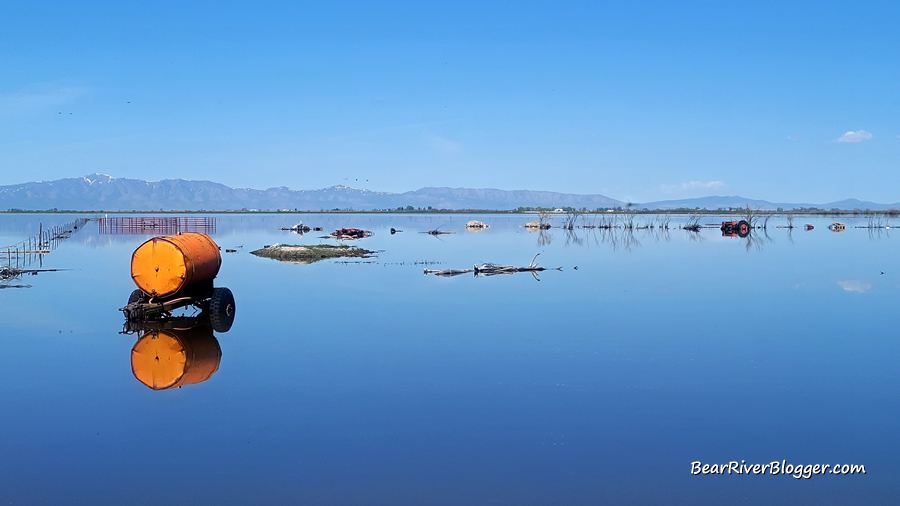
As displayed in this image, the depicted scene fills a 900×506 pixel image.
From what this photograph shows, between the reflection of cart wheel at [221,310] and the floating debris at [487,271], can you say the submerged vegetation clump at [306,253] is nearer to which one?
the floating debris at [487,271]

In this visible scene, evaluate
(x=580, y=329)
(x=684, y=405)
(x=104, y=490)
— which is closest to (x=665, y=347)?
(x=580, y=329)

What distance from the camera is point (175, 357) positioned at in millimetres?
17734

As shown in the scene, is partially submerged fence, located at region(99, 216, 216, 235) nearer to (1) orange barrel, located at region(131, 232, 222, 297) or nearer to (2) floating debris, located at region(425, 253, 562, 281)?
(2) floating debris, located at region(425, 253, 562, 281)

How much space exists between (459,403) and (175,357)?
8164 mm

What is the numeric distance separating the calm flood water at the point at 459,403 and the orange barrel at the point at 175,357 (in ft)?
0.66

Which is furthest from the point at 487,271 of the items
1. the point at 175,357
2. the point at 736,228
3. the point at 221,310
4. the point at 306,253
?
the point at 736,228

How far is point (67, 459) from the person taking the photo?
10.7 metres

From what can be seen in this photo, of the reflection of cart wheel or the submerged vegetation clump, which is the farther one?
the submerged vegetation clump

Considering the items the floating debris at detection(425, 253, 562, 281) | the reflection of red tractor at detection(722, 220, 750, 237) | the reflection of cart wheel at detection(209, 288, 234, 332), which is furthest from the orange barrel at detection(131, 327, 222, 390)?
the reflection of red tractor at detection(722, 220, 750, 237)

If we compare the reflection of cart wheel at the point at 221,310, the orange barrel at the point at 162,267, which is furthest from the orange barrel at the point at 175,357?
the orange barrel at the point at 162,267

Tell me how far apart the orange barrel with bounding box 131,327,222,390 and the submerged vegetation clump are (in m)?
26.7

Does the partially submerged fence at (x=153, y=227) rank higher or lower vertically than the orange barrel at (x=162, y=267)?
higher

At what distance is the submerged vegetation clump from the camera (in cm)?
4959

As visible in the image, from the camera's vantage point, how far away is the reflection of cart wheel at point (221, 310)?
73.3 ft
